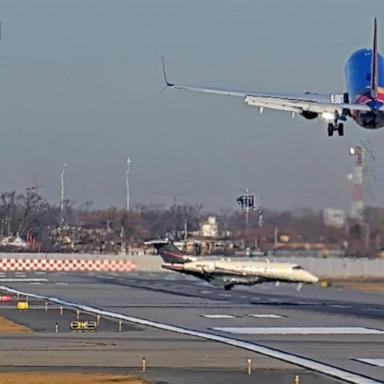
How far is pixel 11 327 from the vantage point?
61.3 metres

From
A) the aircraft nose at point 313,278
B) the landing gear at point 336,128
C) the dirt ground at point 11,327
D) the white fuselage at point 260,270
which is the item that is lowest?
the dirt ground at point 11,327

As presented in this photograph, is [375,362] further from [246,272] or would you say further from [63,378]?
[246,272]

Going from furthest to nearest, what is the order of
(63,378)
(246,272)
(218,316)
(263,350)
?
(246,272), (218,316), (263,350), (63,378)

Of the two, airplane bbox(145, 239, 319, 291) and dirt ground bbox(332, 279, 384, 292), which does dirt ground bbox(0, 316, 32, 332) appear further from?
dirt ground bbox(332, 279, 384, 292)

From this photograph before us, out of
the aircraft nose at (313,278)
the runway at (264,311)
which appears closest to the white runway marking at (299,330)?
the runway at (264,311)

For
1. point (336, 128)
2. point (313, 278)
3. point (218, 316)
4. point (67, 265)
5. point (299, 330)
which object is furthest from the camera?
point (67, 265)

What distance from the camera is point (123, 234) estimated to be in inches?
5812

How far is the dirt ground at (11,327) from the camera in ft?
193

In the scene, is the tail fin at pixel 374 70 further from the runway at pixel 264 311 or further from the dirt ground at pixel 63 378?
the dirt ground at pixel 63 378

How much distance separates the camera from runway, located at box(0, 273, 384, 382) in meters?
51.0

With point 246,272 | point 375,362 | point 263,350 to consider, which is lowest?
point 375,362

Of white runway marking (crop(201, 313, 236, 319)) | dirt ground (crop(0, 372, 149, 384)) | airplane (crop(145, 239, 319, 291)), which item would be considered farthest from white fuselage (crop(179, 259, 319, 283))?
dirt ground (crop(0, 372, 149, 384))

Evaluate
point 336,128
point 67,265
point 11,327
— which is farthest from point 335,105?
point 67,265

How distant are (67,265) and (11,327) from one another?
98.7 metres
